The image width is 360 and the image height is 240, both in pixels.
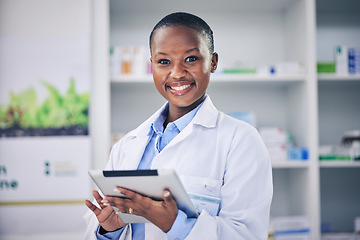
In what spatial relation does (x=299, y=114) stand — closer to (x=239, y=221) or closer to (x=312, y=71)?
(x=312, y=71)

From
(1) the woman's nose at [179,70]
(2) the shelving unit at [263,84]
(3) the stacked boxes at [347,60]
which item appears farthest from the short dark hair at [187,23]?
(3) the stacked boxes at [347,60]

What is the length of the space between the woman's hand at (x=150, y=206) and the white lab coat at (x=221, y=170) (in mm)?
72

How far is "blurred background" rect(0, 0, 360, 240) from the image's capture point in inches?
93.0

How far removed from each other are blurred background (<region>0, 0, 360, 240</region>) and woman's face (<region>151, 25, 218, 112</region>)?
141 centimetres

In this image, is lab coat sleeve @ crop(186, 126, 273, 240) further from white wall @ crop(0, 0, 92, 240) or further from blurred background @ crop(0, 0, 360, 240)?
white wall @ crop(0, 0, 92, 240)

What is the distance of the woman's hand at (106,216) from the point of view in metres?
1.01

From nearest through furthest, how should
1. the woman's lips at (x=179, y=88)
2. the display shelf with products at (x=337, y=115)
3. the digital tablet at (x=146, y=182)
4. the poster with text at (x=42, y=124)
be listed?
the digital tablet at (x=146, y=182)
the woman's lips at (x=179, y=88)
the poster with text at (x=42, y=124)
the display shelf with products at (x=337, y=115)

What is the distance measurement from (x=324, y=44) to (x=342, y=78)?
0.47 m

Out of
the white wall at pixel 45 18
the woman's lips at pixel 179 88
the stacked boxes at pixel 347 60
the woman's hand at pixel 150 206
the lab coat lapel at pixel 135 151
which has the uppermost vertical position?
the white wall at pixel 45 18

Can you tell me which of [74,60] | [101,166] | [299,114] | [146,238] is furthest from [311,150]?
[146,238]

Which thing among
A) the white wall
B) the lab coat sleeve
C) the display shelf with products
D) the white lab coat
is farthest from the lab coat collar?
the display shelf with products

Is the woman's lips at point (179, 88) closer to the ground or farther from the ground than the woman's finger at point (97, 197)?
farther from the ground

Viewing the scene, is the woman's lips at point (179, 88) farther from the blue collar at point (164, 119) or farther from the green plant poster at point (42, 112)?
the green plant poster at point (42, 112)

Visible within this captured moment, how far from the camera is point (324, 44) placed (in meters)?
2.94
